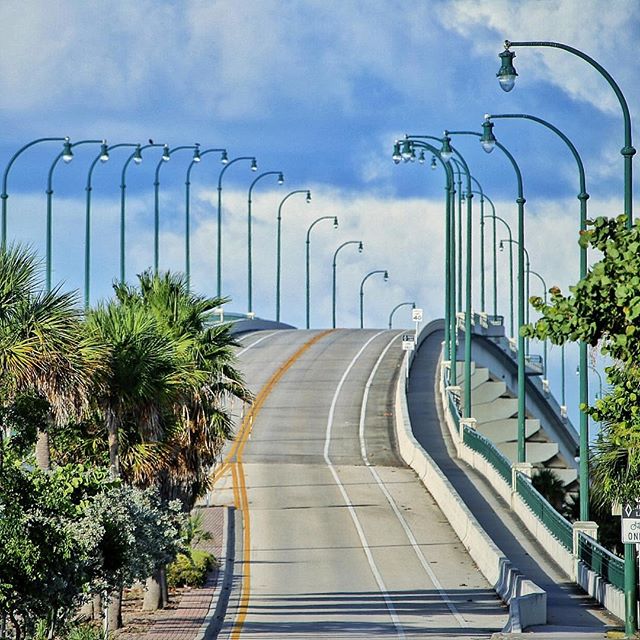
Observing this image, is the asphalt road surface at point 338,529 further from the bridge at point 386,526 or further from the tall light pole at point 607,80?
the tall light pole at point 607,80

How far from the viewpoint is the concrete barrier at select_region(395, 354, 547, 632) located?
1137 inches

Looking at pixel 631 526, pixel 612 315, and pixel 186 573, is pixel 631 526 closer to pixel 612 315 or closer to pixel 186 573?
pixel 612 315

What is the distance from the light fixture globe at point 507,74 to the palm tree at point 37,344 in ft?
30.9

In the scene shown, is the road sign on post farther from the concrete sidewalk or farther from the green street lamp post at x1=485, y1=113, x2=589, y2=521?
the green street lamp post at x1=485, y1=113, x2=589, y2=521

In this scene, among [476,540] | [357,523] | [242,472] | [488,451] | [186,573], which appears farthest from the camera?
[242,472]

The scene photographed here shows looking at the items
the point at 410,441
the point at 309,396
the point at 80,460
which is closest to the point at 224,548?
the point at 80,460

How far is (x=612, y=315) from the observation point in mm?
19203

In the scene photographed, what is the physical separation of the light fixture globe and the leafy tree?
31.5 feet

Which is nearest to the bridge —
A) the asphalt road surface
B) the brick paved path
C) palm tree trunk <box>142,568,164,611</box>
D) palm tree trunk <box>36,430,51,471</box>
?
the asphalt road surface

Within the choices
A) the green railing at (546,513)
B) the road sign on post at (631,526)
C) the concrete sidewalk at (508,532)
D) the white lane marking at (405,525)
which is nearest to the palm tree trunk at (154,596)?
the white lane marking at (405,525)

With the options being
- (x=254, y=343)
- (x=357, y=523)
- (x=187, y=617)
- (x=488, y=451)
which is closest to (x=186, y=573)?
(x=187, y=617)

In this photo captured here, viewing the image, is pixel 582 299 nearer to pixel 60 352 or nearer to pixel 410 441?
pixel 60 352

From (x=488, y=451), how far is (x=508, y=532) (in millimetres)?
9161

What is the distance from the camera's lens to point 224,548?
41.6 metres
